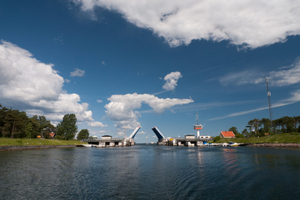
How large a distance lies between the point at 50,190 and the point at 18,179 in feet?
19.2

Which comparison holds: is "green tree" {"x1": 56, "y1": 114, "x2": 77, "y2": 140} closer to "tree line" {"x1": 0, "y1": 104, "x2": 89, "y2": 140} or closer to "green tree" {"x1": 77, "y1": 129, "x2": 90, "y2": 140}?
"tree line" {"x1": 0, "y1": 104, "x2": 89, "y2": 140}

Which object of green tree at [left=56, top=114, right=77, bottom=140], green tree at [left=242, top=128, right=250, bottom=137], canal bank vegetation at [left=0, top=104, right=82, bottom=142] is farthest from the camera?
green tree at [left=242, top=128, right=250, bottom=137]

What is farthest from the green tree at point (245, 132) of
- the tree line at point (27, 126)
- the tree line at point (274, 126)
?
the tree line at point (27, 126)

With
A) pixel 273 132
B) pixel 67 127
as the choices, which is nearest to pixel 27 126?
pixel 67 127

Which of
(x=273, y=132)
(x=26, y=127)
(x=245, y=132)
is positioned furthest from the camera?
(x=245, y=132)

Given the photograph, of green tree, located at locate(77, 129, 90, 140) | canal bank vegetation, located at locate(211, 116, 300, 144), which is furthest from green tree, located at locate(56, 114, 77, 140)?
canal bank vegetation, located at locate(211, 116, 300, 144)

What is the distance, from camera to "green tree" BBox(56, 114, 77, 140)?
323ft

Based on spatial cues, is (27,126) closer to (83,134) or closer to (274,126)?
(83,134)

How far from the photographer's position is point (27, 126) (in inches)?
2901

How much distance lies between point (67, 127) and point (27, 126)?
2698 centimetres

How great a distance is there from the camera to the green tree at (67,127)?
98375 mm

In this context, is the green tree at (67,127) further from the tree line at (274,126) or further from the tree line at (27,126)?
the tree line at (274,126)

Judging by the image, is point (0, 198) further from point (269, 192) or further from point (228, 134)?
point (228, 134)

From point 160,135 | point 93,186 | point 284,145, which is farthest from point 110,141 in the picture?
point 93,186
